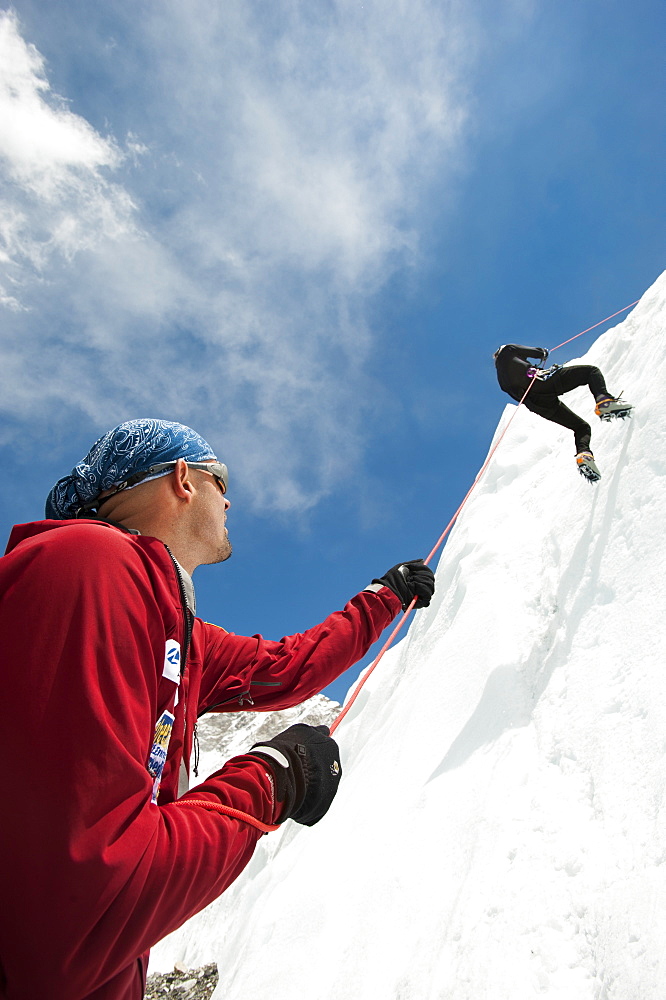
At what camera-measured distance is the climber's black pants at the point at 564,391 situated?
5.56 metres

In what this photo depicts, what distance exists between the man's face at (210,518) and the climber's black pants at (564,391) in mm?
4552

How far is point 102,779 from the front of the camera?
92 centimetres

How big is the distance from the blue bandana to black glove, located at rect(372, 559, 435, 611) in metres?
1.45

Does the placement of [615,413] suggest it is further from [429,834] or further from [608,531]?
[429,834]

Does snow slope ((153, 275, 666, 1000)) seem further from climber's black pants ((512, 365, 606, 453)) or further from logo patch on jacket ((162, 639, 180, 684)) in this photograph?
logo patch on jacket ((162, 639, 180, 684))

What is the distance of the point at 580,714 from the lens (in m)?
3.15

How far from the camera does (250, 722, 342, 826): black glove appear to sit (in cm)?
145

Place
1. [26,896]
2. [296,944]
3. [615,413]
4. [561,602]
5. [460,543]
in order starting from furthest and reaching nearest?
1. [460,543]
2. [615,413]
3. [561,602]
4. [296,944]
5. [26,896]

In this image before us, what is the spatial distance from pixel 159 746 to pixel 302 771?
43cm

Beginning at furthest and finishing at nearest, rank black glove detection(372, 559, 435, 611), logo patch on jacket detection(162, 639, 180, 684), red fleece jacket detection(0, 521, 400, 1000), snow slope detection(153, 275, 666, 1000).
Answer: black glove detection(372, 559, 435, 611) < snow slope detection(153, 275, 666, 1000) < logo patch on jacket detection(162, 639, 180, 684) < red fleece jacket detection(0, 521, 400, 1000)

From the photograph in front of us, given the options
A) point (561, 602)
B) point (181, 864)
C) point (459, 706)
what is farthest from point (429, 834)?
point (181, 864)

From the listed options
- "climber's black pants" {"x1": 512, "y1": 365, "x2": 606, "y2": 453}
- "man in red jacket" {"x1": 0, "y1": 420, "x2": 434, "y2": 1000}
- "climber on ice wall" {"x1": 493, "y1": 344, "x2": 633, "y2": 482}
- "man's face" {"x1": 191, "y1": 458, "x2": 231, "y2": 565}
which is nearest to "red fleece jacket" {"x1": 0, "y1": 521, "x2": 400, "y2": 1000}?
"man in red jacket" {"x1": 0, "y1": 420, "x2": 434, "y2": 1000}

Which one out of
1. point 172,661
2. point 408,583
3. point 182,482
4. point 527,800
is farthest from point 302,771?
point 527,800

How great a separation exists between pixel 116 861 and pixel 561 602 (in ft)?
13.9
